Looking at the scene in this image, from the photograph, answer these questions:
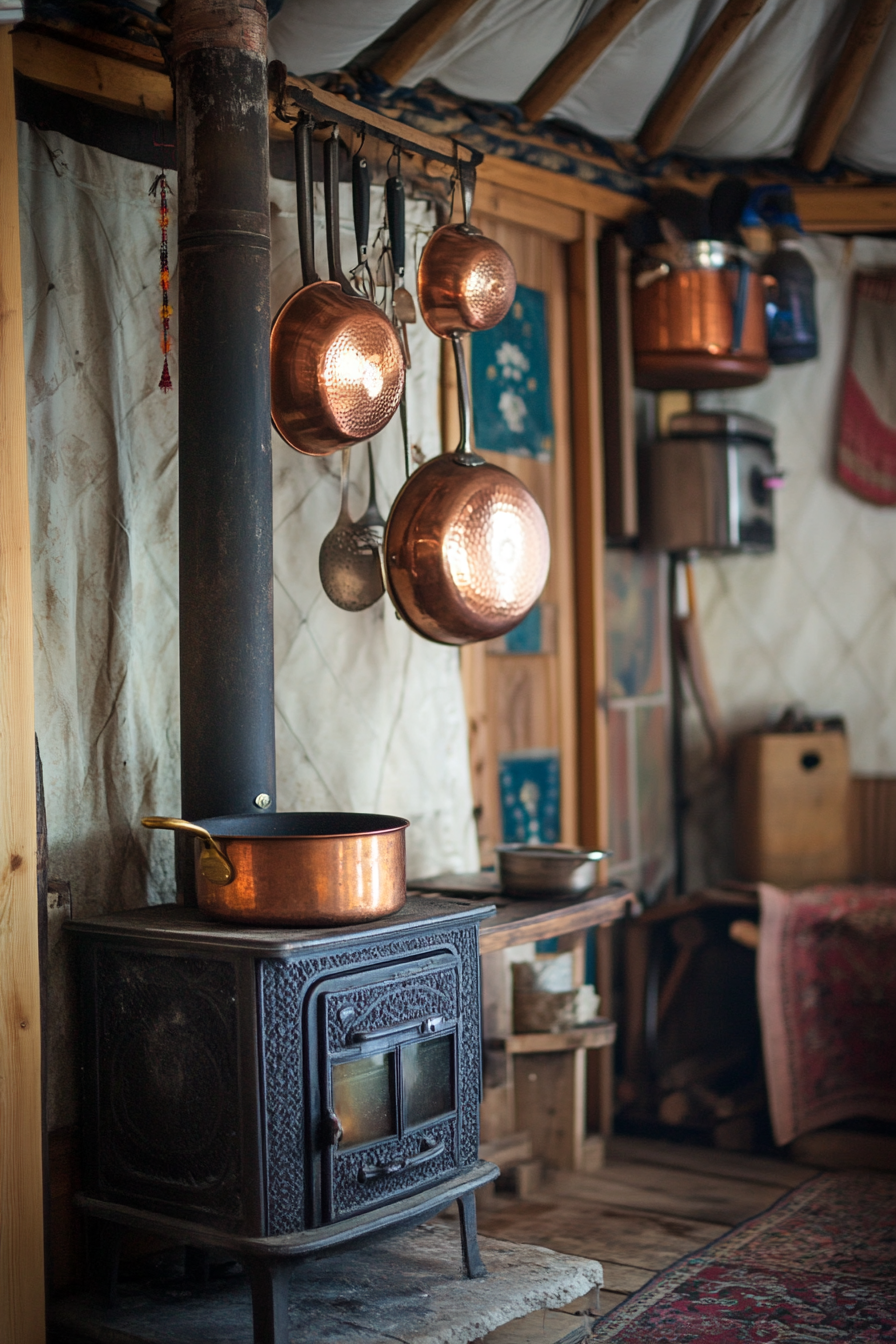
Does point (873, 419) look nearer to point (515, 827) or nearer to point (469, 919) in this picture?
point (515, 827)

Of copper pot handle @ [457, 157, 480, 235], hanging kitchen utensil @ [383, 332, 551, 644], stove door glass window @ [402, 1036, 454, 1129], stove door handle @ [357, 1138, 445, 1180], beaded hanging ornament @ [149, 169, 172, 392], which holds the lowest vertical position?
stove door handle @ [357, 1138, 445, 1180]

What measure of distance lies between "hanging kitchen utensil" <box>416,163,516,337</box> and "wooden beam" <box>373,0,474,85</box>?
33 cm

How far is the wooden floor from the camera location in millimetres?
2845

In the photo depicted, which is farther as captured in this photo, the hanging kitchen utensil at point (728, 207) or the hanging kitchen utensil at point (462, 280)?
the hanging kitchen utensil at point (728, 207)

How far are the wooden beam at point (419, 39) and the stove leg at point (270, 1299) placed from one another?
228cm

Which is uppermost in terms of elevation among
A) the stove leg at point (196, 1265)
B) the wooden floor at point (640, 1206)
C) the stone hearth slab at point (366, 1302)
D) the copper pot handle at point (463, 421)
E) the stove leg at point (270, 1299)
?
the copper pot handle at point (463, 421)

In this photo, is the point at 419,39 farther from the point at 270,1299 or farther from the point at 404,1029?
the point at 270,1299

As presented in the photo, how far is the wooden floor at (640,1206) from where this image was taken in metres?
2.84

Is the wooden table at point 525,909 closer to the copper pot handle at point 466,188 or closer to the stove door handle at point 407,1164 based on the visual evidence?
the stove door handle at point 407,1164

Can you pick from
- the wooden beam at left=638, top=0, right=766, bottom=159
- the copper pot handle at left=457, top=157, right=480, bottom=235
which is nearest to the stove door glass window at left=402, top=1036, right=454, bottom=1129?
the copper pot handle at left=457, top=157, right=480, bottom=235

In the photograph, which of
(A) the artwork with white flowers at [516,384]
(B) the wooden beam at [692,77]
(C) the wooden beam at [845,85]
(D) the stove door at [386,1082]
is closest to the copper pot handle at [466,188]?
(A) the artwork with white flowers at [516,384]

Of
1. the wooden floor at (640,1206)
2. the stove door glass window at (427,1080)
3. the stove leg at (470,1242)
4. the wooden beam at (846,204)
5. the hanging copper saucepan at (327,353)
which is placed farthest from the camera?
the wooden beam at (846,204)

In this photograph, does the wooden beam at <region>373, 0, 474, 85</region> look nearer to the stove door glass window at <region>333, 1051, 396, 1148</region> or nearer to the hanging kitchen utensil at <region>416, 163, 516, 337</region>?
the hanging kitchen utensil at <region>416, 163, 516, 337</region>

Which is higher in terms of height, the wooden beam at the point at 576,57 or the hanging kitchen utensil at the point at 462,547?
the wooden beam at the point at 576,57
